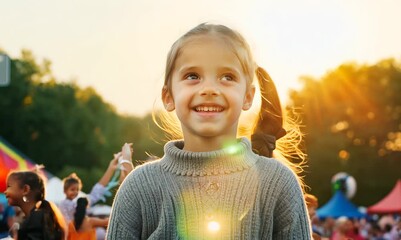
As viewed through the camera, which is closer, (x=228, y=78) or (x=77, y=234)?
(x=228, y=78)

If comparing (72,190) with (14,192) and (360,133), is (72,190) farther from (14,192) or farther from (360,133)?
(360,133)

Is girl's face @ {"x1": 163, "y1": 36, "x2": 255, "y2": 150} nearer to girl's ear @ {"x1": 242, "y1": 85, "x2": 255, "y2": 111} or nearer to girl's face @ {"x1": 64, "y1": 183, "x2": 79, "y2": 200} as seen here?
girl's ear @ {"x1": 242, "y1": 85, "x2": 255, "y2": 111}

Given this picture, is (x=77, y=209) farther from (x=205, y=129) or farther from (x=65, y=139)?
(x=65, y=139)

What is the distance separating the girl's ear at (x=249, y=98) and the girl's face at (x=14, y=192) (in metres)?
4.96

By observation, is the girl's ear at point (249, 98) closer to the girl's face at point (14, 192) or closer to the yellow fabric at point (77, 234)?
the girl's face at point (14, 192)

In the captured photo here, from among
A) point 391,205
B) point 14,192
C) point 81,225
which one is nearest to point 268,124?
point 14,192

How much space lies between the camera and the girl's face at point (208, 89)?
10.8 ft

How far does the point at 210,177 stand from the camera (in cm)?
337

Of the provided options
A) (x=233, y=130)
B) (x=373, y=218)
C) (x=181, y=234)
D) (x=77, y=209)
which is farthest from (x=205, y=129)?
(x=373, y=218)

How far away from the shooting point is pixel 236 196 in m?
3.33

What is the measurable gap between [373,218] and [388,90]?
650 inches

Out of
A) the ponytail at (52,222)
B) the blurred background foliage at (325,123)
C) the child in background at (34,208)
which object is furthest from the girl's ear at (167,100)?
the blurred background foliage at (325,123)

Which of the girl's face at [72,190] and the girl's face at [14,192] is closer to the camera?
the girl's face at [14,192]

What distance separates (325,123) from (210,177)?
54589mm
